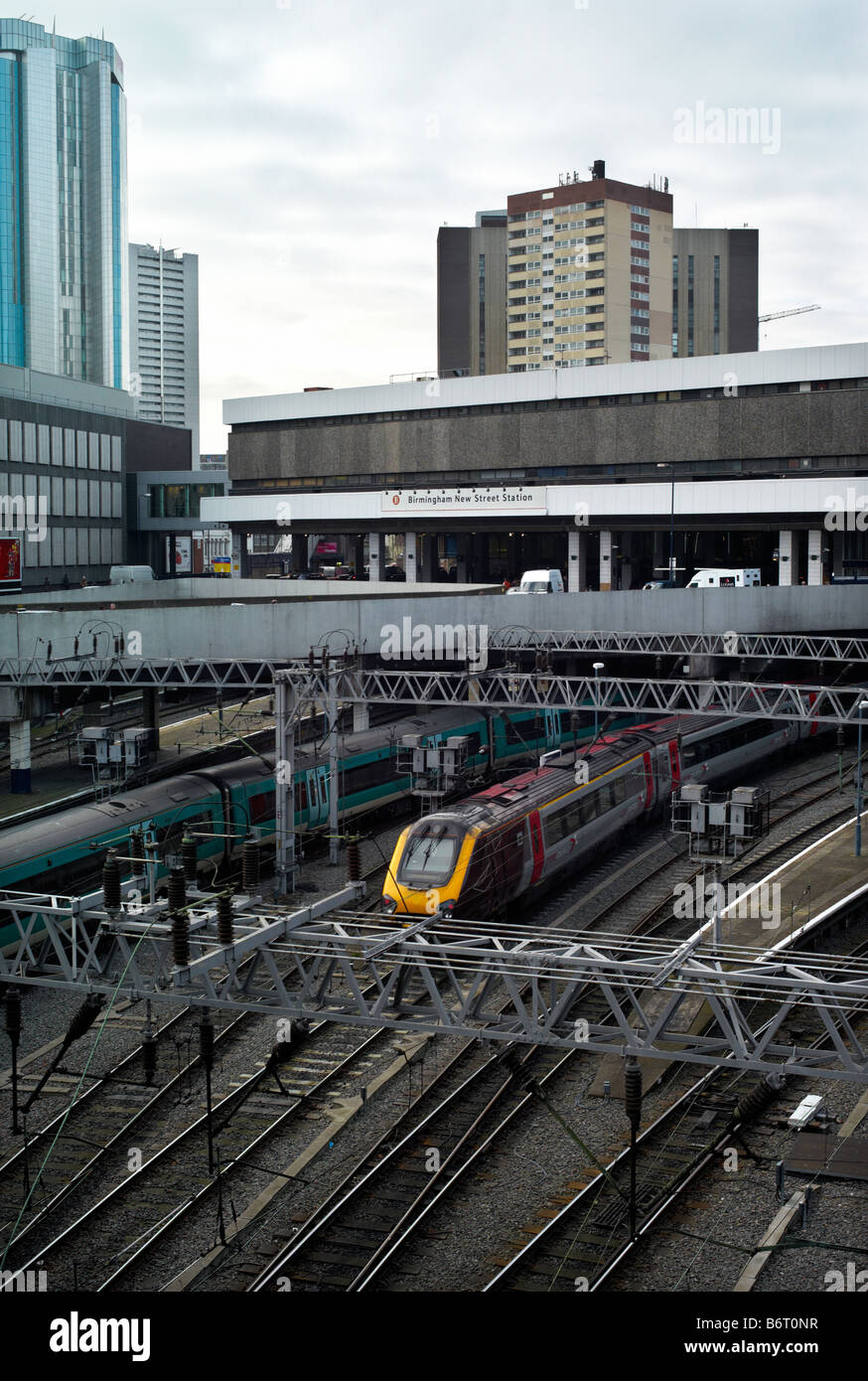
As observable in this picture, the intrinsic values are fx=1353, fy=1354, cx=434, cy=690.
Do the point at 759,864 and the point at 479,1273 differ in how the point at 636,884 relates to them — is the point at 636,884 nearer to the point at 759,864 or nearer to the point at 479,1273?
the point at 759,864

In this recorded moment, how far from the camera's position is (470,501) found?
192 ft

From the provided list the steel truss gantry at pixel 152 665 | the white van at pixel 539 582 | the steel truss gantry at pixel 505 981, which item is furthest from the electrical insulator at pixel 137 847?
the white van at pixel 539 582

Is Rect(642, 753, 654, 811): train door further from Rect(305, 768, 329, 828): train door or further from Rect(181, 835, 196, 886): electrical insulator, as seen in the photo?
Rect(181, 835, 196, 886): electrical insulator

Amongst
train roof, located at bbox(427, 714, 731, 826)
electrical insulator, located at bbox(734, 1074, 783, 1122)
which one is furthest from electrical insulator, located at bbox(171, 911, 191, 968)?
train roof, located at bbox(427, 714, 731, 826)

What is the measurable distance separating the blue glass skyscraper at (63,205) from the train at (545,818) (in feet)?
456

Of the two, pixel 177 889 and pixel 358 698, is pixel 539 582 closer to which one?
pixel 358 698

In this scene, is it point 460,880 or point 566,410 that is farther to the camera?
point 566,410

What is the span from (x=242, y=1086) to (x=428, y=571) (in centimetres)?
4846

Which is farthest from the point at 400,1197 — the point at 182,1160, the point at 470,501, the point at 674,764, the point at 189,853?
the point at 470,501

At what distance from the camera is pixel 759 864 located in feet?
96.7

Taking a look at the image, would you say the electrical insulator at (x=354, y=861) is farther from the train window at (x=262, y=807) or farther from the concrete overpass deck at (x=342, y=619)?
the train window at (x=262, y=807)

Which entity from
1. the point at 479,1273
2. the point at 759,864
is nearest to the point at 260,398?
the point at 759,864

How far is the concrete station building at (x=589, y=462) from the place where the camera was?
172ft

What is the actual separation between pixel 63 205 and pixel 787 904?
543 ft
